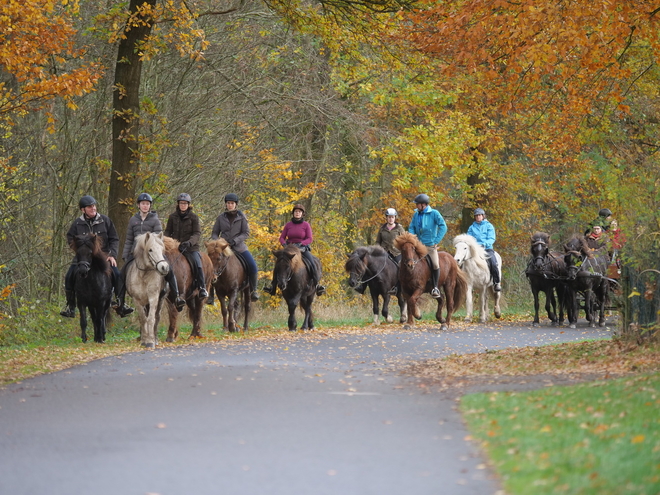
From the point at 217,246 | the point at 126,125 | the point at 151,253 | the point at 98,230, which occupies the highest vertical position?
the point at 126,125

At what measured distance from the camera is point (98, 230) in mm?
18234

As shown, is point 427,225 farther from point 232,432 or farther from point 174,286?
point 232,432

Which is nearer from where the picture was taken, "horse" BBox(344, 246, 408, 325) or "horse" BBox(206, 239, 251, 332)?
"horse" BBox(206, 239, 251, 332)

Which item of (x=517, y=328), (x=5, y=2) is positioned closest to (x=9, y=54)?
(x=5, y=2)

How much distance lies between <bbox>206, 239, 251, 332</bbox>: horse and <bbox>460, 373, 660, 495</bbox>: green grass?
10622 millimetres

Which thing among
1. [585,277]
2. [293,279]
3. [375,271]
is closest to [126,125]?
[293,279]

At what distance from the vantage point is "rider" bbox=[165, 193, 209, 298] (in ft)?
59.9

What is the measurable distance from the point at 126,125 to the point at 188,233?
3699mm

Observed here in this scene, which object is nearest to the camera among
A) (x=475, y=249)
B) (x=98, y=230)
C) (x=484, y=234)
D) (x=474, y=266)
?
(x=98, y=230)

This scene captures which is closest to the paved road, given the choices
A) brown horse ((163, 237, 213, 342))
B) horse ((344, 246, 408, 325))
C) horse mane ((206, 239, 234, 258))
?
brown horse ((163, 237, 213, 342))

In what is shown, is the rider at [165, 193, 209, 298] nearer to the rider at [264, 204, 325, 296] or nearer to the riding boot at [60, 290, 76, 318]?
the riding boot at [60, 290, 76, 318]

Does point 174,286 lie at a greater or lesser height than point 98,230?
lesser

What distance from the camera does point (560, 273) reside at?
81.3 ft

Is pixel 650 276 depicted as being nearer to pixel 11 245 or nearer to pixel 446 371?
pixel 446 371
